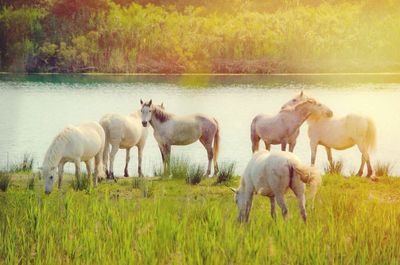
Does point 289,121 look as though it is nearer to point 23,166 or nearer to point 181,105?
point 23,166

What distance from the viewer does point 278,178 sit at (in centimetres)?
668

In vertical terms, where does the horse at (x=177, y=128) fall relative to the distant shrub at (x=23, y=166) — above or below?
above

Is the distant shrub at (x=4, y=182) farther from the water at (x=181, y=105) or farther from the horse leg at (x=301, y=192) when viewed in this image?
the horse leg at (x=301, y=192)

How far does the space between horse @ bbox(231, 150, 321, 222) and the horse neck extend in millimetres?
3557

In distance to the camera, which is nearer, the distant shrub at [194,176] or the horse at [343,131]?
the distant shrub at [194,176]

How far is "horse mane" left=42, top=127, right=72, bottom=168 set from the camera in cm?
984

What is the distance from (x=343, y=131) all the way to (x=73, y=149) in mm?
4191

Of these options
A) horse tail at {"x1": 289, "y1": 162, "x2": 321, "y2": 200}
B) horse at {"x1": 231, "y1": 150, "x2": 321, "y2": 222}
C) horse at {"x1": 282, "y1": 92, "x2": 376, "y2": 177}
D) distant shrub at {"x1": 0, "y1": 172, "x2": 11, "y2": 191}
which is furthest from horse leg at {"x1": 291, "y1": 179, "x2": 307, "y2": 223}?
horse at {"x1": 282, "y1": 92, "x2": 376, "y2": 177}

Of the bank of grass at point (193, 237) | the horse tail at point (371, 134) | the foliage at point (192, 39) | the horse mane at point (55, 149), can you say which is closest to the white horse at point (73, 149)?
the horse mane at point (55, 149)

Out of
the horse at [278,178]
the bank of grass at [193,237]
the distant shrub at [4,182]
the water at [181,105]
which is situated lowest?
the water at [181,105]

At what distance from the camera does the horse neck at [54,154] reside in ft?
32.3

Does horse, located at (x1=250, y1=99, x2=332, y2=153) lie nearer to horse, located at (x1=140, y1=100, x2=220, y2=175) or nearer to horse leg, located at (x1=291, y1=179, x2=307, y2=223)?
horse, located at (x1=140, y1=100, x2=220, y2=175)

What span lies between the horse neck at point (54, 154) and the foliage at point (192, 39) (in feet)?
138

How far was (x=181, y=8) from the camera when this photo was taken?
2493 inches
